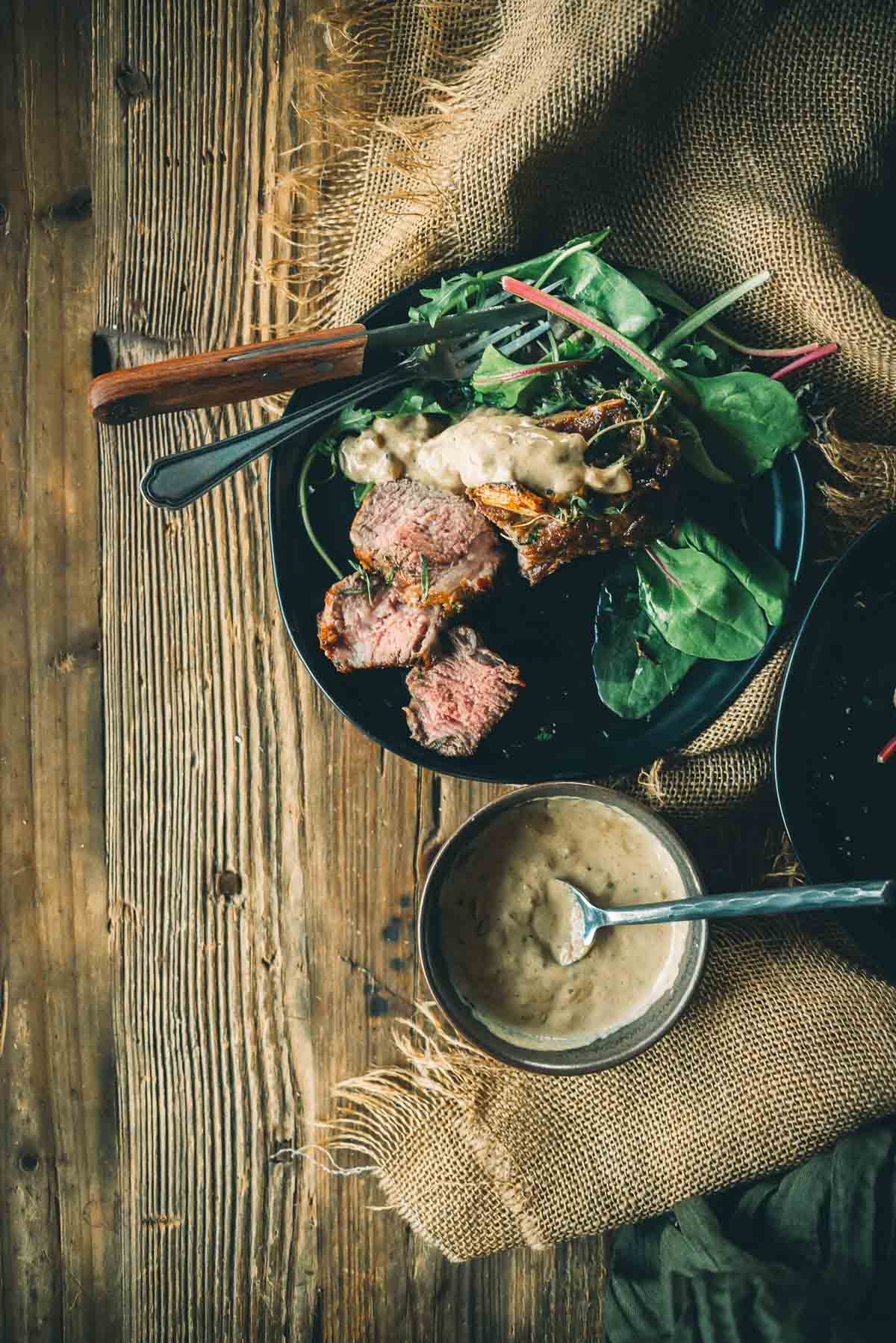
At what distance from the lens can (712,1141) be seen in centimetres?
182

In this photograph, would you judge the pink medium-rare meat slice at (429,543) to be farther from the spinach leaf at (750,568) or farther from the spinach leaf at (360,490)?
the spinach leaf at (750,568)

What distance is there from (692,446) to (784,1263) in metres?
1.45

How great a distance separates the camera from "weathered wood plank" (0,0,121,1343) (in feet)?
6.69

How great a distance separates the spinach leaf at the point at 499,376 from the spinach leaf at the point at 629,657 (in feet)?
1.19

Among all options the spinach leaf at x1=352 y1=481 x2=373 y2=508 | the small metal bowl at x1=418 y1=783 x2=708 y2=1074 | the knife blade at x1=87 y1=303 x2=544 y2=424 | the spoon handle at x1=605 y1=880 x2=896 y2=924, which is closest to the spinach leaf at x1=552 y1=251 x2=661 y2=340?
the knife blade at x1=87 y1=303 x2=544 y2=424

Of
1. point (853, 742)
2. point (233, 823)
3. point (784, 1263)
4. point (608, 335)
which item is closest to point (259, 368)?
point (608, 335)

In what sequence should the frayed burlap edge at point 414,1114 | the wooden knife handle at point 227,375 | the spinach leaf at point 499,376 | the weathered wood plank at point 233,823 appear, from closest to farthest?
the wooden knife handle at point 227,375, the spinach leaf at point 499,376, the frayed burlap edge at point 414,1114, the weathered wood plank at point 233,823

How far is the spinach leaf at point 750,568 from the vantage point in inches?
66.9

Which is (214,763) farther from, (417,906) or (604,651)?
(604,651)

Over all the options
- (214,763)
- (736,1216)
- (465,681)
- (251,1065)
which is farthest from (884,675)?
(251,1065)

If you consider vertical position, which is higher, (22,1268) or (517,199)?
(517,199)

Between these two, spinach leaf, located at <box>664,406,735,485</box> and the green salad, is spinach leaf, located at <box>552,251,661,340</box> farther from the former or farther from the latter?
spinach leaf, located at <box>664,406,735,485</box>

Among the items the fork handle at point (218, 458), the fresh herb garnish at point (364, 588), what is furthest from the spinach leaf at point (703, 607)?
the fork handle at point (218, 458)

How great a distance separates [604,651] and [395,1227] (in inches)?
50.4
